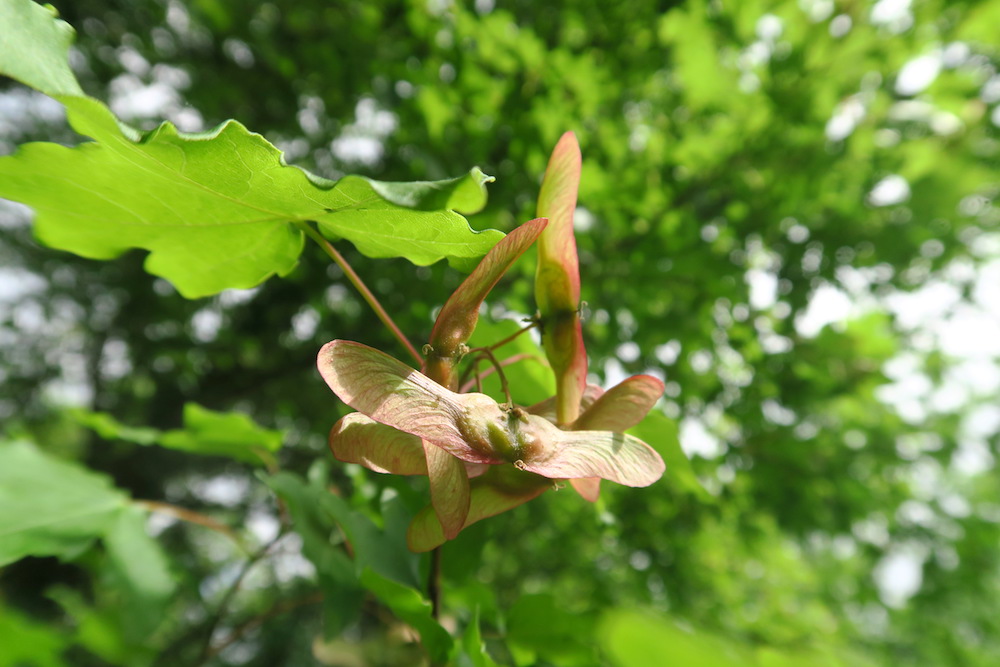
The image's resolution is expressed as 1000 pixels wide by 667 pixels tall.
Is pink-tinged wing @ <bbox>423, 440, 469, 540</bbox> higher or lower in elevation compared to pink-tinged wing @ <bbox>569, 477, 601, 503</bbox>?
higher

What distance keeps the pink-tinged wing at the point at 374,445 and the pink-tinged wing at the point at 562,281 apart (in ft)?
0.31

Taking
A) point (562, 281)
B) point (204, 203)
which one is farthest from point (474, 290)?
point (204, 203)

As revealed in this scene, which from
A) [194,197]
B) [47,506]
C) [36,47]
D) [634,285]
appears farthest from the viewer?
[634,285]

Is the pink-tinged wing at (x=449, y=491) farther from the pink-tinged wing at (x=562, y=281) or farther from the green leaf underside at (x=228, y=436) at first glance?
the green leaf underside at (x=228, y=436)

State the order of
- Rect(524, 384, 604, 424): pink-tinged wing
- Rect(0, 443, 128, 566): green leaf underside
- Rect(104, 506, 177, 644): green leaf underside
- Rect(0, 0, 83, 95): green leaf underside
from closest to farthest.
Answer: Rect(0, 0, 83, 95): green leaf underside → Rect(524, 384, 604, 424): pink-tinged wing → Rect(0, 443, 128, 566): green leaf underside → Rect(104, 506, 177, 644): green leaf underside

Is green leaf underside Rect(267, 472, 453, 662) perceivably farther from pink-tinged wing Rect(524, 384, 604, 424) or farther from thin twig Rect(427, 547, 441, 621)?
pink-tinged wing Rect(524, 384, 604, 424)

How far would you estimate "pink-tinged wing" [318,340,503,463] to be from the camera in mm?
293

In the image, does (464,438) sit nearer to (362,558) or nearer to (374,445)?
(374,445)

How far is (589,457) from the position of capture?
0.31 m

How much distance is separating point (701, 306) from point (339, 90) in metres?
1.02

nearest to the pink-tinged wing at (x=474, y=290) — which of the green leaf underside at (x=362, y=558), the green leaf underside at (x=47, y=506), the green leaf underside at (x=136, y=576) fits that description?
the green leaf underside at (x=362, y=558)

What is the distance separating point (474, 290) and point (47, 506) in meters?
0.53

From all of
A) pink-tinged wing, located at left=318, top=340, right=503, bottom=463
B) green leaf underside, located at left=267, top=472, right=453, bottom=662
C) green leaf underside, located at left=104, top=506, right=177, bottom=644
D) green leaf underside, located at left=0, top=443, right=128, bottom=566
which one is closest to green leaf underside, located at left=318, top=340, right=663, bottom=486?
pink-tinged wing, located at left=318, top=340, right=503, bottom=463

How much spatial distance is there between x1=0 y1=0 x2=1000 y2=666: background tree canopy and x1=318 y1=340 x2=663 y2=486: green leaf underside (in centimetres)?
18
